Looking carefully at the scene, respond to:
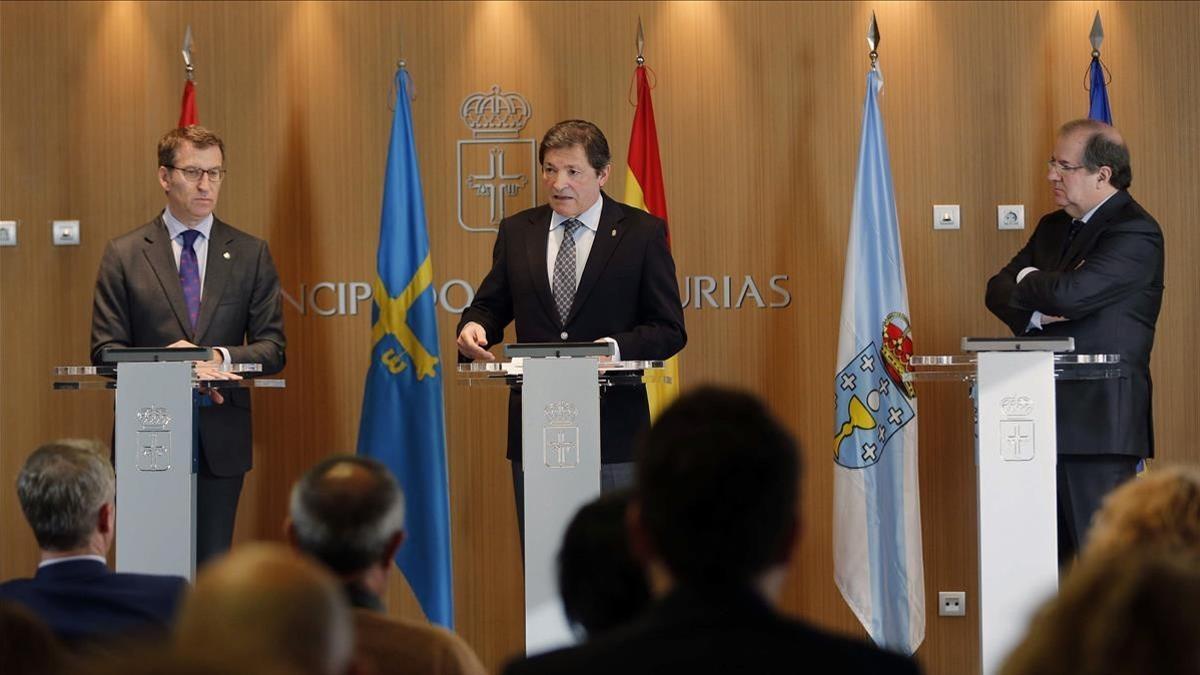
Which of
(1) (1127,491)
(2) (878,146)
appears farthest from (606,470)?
(1) (1127,491)

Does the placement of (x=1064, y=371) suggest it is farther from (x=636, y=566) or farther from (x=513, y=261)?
(x=636, y=566)

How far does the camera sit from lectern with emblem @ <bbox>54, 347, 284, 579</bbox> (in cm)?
476

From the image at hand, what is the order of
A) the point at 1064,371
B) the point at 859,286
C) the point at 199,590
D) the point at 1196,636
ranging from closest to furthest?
the point at 1196,636 < the point at 199,590 < the point at 1064,371 < the point at 859,286

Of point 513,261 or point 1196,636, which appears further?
point 513,261

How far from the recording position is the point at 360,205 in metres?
6.86

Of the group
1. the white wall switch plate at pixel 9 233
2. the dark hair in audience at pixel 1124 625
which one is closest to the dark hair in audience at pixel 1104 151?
the dark hair in audience at pixel 1124 625

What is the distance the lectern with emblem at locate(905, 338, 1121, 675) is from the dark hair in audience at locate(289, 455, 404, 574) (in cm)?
251

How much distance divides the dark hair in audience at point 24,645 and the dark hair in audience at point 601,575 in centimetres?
88

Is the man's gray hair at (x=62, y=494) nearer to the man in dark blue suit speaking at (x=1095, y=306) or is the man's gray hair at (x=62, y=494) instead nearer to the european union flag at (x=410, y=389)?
the european union flag at (x=410, y=389)

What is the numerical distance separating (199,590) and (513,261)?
12.9 feet

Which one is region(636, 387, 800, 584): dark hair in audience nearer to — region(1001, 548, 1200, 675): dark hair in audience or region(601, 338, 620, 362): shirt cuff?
region(1001, 548, 1200, 675): dark hair in audience

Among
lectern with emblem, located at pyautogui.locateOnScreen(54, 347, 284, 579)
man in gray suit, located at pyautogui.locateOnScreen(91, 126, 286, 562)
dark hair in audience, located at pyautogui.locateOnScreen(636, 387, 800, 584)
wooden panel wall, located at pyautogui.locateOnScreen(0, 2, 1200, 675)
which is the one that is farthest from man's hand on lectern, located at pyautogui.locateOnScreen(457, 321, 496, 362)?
dark hair in audience, located at pyautogui.locateOnScreen(636, 387, 800, 584)

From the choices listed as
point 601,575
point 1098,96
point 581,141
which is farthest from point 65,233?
point 601,575

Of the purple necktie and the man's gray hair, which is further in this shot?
the purple necktie
